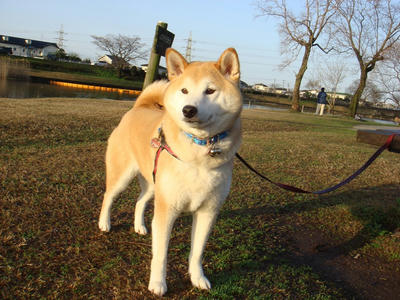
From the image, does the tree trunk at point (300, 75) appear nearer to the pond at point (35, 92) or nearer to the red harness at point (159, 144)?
the pond at point (35, 92)

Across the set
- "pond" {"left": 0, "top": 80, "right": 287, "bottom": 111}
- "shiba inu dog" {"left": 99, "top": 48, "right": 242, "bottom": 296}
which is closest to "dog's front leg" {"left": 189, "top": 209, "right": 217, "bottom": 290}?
"shiba inu dog" {"left": 99, "top": 48, "right": 242, "bottom": 296}

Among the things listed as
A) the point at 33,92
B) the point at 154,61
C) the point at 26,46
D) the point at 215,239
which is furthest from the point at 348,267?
the point at 26,46

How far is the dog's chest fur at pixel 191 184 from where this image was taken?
207cm

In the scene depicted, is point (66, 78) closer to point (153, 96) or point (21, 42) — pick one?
point (153, 96)

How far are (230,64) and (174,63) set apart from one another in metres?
0.39

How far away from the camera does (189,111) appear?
185 centimetres

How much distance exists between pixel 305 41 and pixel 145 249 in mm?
25021

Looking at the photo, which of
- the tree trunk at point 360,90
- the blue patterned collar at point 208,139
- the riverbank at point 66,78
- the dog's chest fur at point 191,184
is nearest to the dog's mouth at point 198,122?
the blue patterned collar at point 208,139

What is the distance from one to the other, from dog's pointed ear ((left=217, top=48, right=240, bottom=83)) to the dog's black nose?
0.42 meters

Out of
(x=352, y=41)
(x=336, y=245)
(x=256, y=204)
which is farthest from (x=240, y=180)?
(x=352, y=41)

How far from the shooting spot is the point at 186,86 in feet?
6.72

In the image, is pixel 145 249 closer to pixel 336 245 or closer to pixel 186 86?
pixel 186 86

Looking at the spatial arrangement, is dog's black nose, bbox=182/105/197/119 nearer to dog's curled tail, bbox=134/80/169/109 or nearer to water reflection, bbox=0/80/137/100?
dog's curled tail, bbox=134/80/169/109

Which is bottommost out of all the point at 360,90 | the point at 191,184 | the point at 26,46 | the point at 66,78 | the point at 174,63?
the point at 191,184
